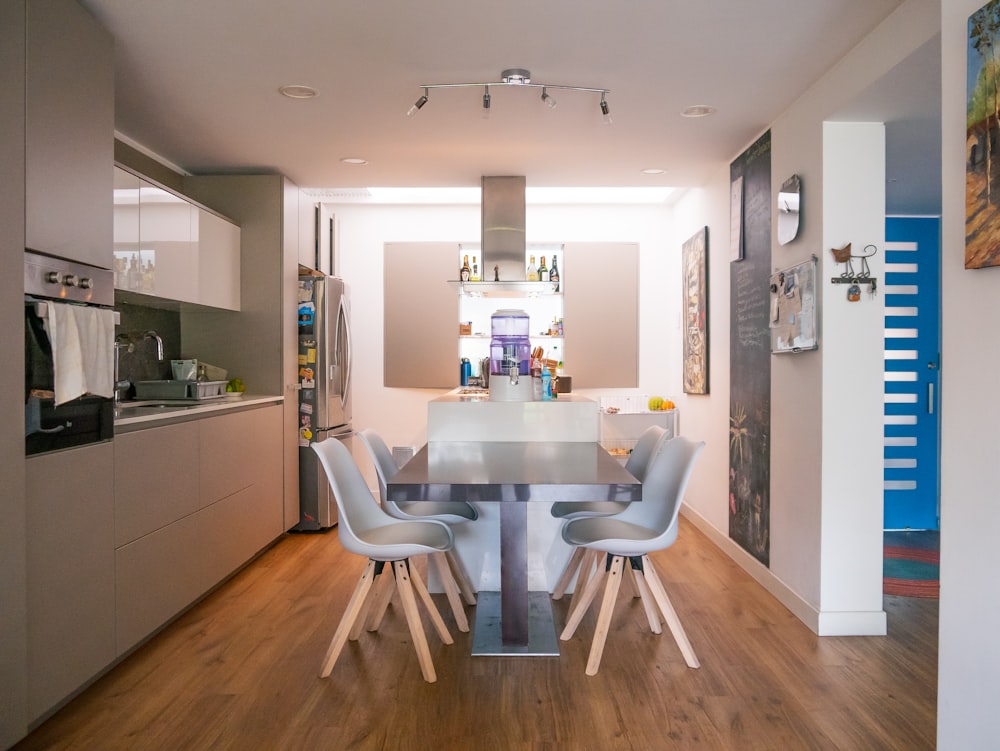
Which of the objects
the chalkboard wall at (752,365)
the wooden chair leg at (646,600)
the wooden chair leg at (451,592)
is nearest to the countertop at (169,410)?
the wooden chair leg at (451,592)

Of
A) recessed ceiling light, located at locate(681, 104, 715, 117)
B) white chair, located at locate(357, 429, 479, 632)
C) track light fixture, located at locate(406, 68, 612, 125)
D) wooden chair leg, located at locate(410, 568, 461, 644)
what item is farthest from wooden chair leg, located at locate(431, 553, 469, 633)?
recessed ceiling light, located at locate(681, 104, 715, 117)

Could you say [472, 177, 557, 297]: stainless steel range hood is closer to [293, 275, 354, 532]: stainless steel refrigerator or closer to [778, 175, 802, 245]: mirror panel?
[293, 275, 354, 532]: stainless steel refrigerator

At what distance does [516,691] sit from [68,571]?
5.58 feet

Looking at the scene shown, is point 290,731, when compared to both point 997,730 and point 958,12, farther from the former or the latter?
point 958,12

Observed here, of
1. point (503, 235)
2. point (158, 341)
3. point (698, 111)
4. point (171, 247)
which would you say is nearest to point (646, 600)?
point (698, 111)

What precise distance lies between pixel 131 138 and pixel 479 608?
138 inches

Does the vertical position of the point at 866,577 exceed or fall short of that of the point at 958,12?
it falls short

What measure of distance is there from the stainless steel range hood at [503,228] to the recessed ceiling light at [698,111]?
1.59m

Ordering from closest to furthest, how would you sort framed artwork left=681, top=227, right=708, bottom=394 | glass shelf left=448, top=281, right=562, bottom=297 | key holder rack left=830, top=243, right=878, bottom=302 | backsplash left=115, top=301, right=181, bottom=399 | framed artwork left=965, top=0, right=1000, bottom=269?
framed artwork left=965, top=0, right=1000, bottom=269
key holder rack left=830, top=243, right=878, bottom=302
backsplash left=115, top=301, right=181, bottom=399
glass shelf left=448, top=281, right=562, bottom=297
framed artwork left=681, top=227, right=708, bottom=394

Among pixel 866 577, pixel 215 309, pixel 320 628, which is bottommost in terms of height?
pixel 320 628

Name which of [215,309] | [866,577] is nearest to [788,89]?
[866,577]

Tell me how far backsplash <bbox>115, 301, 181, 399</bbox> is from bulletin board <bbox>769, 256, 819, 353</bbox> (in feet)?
12.2

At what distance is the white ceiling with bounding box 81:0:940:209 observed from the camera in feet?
8.85

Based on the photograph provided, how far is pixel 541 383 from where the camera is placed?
3.99 metres
